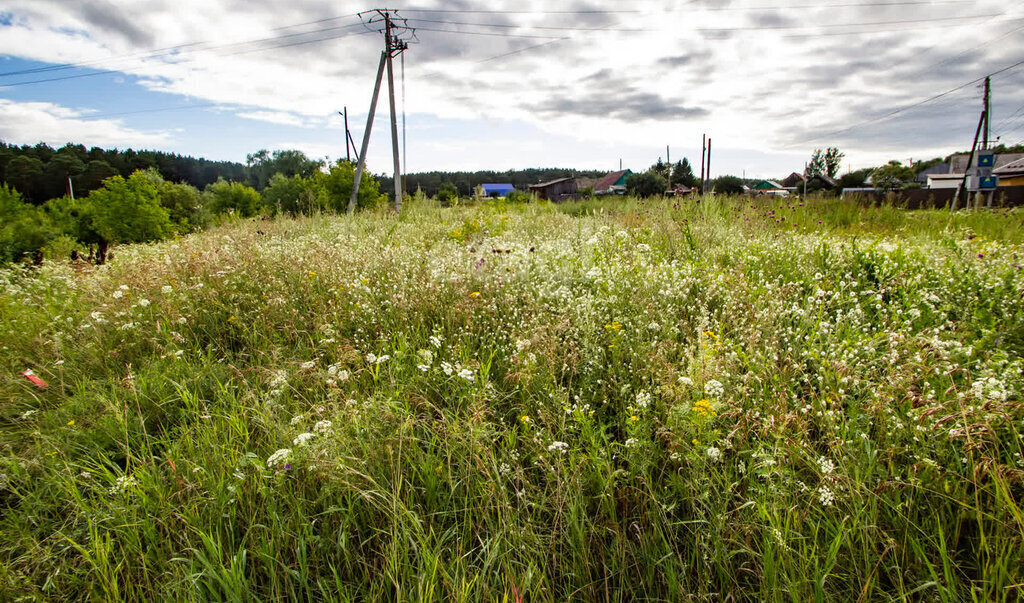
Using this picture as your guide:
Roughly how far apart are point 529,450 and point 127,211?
20572 millimetres

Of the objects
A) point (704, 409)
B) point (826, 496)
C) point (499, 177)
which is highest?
point (499, 177)

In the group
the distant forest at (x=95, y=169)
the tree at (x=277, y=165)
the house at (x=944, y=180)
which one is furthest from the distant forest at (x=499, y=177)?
the house at (x=944, y=180)

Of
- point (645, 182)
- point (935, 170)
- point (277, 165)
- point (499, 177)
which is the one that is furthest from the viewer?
point (499, 177)

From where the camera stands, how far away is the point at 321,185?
114 ft

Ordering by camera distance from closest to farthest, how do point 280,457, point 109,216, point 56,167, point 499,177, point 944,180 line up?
1. point 280,457
2. point 109,216
3. point 944,180
4. point 56,167
5. point 499,177

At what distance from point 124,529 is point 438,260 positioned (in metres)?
3.47

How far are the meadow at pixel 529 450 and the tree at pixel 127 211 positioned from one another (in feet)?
53.6

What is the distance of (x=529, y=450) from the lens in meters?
2.13

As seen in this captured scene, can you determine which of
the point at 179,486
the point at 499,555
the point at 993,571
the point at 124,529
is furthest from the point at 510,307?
the point at 993,571

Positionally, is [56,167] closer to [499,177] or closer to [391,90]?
[391,90]

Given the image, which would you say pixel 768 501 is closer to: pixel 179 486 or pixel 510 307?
pixel 510 307

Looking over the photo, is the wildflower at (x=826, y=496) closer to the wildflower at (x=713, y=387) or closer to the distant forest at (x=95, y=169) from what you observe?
the wildflower at (x=713, y=387)

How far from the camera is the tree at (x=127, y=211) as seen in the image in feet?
51.7

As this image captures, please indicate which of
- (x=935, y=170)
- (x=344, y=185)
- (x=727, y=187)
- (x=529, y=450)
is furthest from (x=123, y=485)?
(x=935, y=170)
